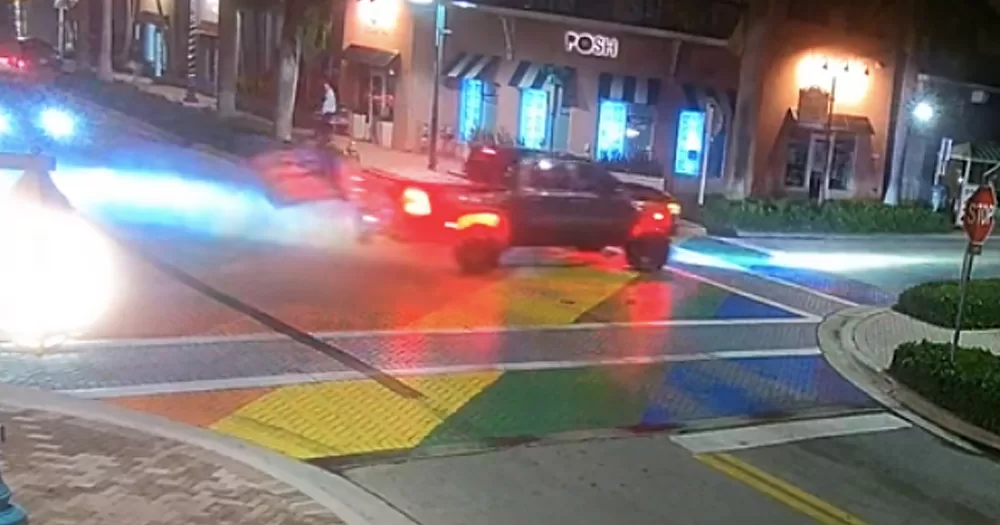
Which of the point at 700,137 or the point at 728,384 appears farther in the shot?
the point at 700,137

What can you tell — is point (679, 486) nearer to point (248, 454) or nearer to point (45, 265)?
point (248, 454)

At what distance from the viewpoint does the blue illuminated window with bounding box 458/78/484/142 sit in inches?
1275

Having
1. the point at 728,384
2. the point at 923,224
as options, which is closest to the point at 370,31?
the point at 923,224

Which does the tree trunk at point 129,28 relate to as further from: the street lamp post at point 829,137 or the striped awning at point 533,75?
the street lamp post at point 829,137

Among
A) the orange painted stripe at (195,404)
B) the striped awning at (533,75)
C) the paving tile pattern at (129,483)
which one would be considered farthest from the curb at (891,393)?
the striped awning at (533,75)

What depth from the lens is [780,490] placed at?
8742mm

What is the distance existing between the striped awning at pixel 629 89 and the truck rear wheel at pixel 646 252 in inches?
591

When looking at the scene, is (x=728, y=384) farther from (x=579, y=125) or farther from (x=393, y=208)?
(x=579, y=125)

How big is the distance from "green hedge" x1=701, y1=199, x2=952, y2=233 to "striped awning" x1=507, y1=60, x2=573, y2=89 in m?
7.60

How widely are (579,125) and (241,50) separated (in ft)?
38.9

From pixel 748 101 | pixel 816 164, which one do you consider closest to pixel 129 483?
pixel 748 101

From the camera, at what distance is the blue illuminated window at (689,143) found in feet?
110

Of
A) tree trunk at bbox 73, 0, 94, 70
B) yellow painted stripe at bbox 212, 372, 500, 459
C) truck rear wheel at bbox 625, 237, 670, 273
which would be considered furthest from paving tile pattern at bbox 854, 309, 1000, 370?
tree trunk at bbox 73, 0, 94, 70

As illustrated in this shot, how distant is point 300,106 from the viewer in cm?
3441
